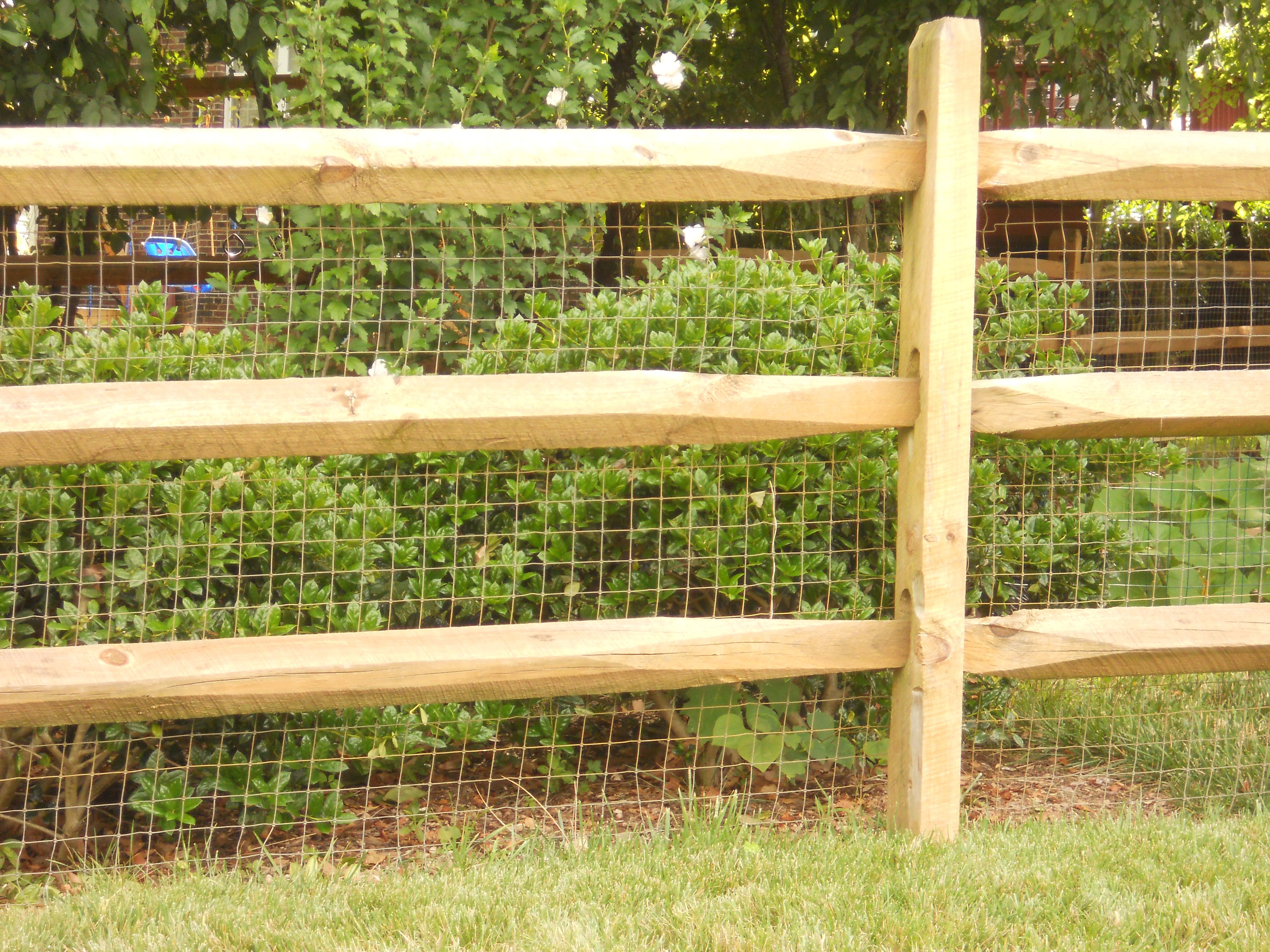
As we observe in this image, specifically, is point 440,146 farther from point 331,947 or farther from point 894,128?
point 894,128

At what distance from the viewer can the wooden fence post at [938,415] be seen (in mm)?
2594

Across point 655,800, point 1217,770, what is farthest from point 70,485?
point 1217,770

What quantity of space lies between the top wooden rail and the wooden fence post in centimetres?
9

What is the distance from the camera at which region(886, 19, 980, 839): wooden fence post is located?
8.51 ft

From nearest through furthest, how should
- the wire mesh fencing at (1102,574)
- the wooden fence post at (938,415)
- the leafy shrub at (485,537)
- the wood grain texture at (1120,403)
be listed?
the wooden fence post at (938,415) → the wood grain texture at (1120,403) → the leafy shrub at (485,537) → the wire mesh fencing at (1102,574)

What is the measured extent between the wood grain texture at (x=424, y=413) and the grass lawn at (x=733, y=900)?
981 mm

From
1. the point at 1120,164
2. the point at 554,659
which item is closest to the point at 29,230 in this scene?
the point at 554,659

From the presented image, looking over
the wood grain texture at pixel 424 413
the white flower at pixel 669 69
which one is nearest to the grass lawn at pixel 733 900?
the wood grain texture at pixel 424 413

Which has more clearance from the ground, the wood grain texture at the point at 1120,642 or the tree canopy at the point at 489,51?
the tree canopy at the point at 489,51

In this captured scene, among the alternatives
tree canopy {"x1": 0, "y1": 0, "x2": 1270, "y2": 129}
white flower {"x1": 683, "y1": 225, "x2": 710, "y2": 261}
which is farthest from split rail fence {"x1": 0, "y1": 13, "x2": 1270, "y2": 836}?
tree canopy {"x1": 0, "y1": 0, "x2": 1270, "y2": 129}

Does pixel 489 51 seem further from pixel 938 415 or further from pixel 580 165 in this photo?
pixel 938 415

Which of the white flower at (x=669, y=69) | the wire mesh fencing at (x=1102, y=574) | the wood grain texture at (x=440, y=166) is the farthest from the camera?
the white flower at (x=669, y=69)

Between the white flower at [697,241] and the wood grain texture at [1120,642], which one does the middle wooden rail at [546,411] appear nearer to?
the wood grain texture at [1120,642]

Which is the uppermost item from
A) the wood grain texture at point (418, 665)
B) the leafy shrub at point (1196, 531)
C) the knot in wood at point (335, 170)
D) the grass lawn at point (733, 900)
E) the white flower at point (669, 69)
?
the white flower at point (669, 69)
